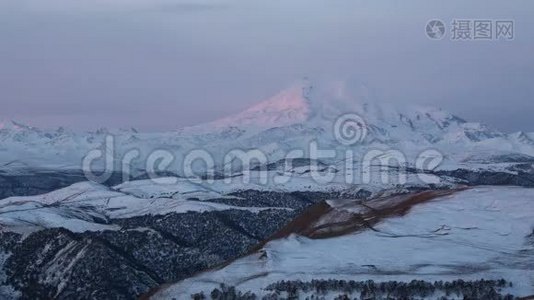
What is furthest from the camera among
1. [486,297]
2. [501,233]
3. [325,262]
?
[501,233]

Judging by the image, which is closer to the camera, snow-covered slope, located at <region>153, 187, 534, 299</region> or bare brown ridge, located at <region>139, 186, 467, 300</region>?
snow-covered slope, located at <region>153, 187, 534, 299</region>

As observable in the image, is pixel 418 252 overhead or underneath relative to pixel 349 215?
underneath

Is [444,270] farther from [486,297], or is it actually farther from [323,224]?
[323,224]

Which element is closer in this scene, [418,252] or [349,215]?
[418,252]

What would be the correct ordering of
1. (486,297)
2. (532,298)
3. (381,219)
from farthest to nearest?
(381,219) → (486,297) → (532,298)

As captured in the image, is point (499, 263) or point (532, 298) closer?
point (532, 298)

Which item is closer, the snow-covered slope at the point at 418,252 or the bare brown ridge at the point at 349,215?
the snow-covered slope at the point at 418,252

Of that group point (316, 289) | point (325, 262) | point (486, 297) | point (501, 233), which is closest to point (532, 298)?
point (486, 297)
